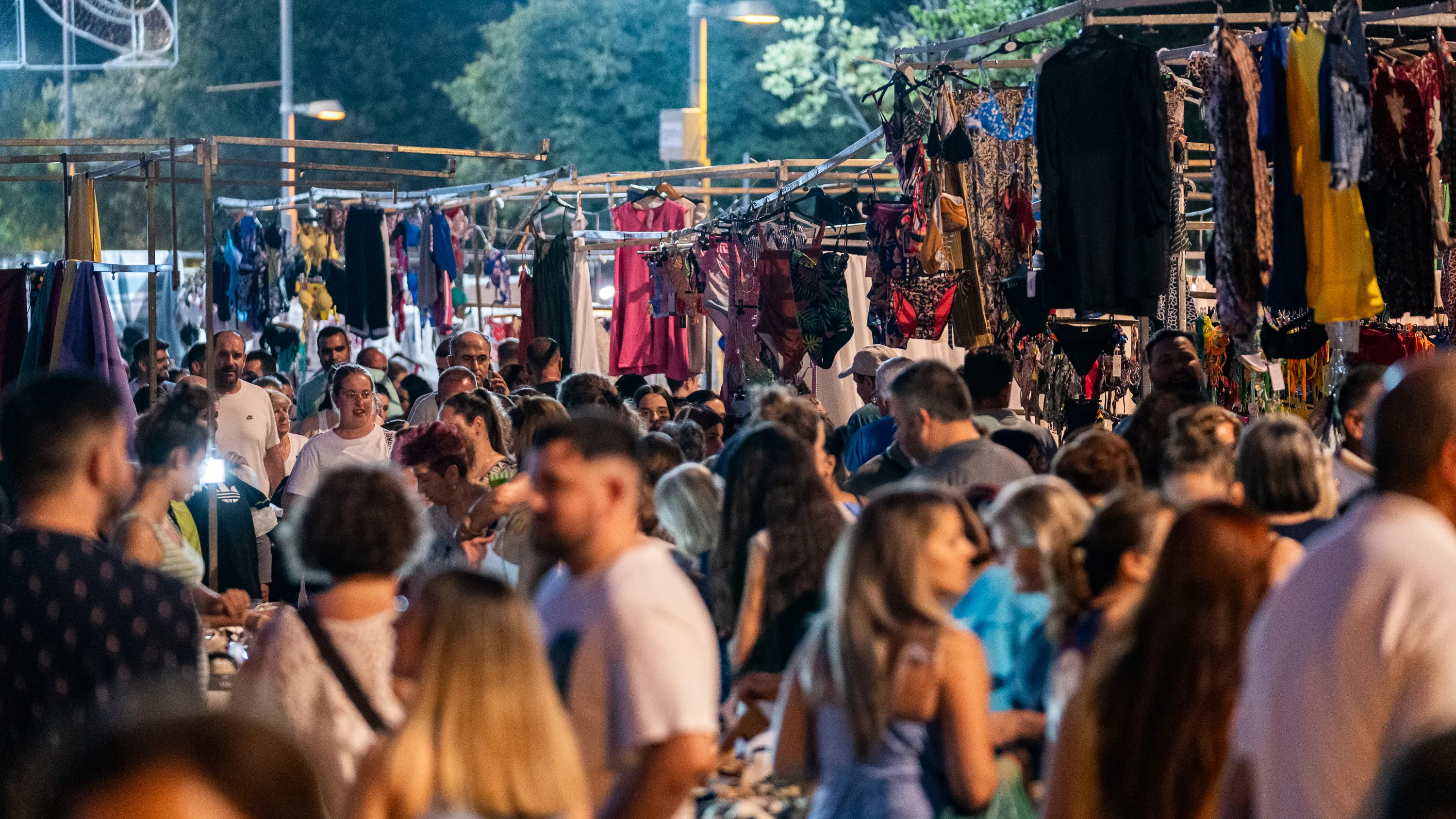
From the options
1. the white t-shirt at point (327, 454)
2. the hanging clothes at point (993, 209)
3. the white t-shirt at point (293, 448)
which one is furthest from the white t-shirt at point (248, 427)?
the hanging clothes at point (993, 209)

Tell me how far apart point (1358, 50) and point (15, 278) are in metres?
7.54

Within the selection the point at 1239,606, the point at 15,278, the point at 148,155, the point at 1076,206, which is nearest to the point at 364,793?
the point at 1239,606

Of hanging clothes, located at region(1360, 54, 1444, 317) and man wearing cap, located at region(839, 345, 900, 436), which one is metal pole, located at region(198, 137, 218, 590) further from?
hanging clothes, located at region(1360, 54, 1444, 317)

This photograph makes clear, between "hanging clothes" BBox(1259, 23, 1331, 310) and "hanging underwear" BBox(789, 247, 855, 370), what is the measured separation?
13.8ft

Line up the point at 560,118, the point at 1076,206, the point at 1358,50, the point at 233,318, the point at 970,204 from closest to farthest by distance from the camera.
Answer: the point at 1358,50 < the point at 1076,206 < the point at 970,204 < the point at 233,318 < the point at 560,118

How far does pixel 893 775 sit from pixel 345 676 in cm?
112

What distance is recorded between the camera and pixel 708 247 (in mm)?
11281

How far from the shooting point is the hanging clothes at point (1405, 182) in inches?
239

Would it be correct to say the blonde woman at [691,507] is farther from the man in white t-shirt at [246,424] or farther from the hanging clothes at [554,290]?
the hanging clothes at [554,290]

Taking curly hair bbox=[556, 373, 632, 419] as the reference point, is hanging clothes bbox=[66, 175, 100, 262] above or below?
above

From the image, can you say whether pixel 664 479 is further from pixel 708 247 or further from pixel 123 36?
pixel 123 36

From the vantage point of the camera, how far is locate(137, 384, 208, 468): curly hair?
5367 millimetres

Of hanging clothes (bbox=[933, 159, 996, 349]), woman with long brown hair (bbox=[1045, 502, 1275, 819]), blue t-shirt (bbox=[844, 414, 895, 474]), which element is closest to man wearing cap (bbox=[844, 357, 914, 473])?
blue t-shirt (bbox=[844, 414, 895, 474])

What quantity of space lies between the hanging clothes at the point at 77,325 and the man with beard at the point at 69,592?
227 inches
